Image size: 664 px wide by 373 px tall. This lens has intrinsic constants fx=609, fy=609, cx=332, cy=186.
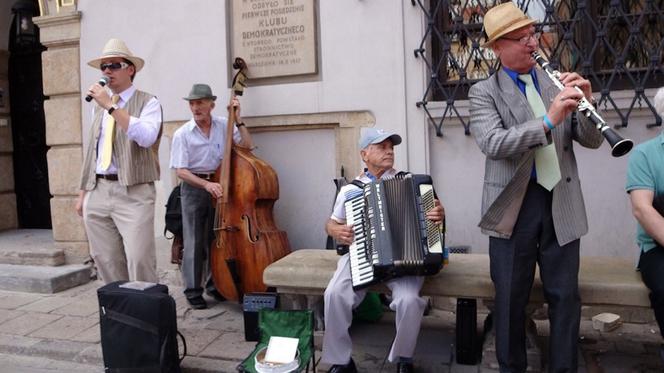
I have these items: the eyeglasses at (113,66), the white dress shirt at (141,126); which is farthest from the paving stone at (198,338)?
the eyeglasses at (113,66)

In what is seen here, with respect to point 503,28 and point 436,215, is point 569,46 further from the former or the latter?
point 436,215

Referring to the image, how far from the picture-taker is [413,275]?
310 centimetres

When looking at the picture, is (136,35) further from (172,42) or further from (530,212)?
(530,212)

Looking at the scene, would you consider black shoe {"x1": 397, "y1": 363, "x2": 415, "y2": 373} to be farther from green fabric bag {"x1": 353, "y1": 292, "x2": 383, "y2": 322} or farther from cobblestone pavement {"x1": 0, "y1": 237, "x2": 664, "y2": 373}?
green fabric bag {"x1": 353, "y1": 292, "x2": 383, "y2": 322}

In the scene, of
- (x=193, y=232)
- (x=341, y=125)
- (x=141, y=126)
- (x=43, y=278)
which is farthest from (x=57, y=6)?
(x=341, y=125)

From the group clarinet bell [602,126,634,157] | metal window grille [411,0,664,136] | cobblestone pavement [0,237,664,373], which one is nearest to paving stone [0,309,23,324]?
cobblestone pavement [0,237,664,373]

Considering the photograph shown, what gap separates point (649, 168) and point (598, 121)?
666mm

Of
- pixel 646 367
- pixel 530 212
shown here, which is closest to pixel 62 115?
pixel 530 212

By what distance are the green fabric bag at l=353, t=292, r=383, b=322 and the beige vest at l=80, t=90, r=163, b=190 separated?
160 centimetres

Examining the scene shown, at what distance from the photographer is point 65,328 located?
4.25 m

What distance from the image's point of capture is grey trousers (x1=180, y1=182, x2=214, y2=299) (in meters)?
4.58

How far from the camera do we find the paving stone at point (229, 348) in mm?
3645

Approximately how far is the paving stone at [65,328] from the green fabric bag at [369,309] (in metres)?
1.89

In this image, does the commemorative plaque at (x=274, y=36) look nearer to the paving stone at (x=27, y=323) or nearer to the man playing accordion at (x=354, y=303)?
the man playing accordion at (x=354, y=303)
